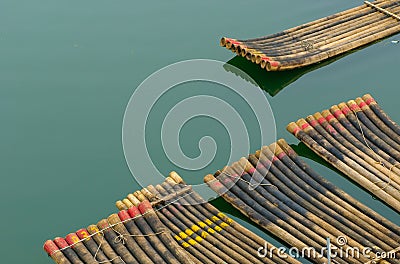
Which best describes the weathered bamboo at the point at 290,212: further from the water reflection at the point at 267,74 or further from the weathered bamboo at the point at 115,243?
the water reflection at the point at 267,74

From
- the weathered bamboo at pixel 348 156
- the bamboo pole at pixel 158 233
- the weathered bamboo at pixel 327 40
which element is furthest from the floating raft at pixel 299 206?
the weathered bamboo at pixel 327 40

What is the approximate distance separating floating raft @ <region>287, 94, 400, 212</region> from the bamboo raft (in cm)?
210

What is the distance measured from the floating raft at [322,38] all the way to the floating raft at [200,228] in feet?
12.3

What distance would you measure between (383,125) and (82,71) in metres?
6.04

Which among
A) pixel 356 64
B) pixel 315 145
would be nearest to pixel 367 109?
pixel 315 145

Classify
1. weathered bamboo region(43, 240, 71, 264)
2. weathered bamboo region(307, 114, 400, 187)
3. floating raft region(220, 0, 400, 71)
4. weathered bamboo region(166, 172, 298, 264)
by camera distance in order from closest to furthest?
1. weathered bamboo region(43, 240, 71, 264)
2. weathered bamboo region(166, 172, 298, 264)
3. weathered bamboo region(307, 114, 400, 187)
4. floating raft region(220, 0, 400, 71)

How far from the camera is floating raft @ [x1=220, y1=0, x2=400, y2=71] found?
13.9 meters

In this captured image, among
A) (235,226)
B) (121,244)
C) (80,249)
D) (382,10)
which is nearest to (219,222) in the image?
(235,226)

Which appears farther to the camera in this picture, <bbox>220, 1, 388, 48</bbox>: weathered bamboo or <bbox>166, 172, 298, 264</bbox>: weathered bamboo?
<bbox>220, 1, 388, 48</bbox>: weathered bamboo

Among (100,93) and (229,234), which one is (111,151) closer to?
(100,93)

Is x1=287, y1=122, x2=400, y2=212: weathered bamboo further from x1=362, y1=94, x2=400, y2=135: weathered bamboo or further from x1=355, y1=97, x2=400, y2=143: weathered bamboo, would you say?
x1=362, y1=94, x2=400, y2=135: weathered bamboo

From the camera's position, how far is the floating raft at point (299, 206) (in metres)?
10.1

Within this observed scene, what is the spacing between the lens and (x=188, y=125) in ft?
42.1

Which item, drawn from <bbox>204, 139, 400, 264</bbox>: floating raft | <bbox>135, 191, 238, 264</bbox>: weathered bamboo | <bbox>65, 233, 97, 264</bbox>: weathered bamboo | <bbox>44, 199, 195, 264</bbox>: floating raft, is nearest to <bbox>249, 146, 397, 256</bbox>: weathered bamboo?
<bbox>204, 139, 400, 264</bbox>: floating raft
